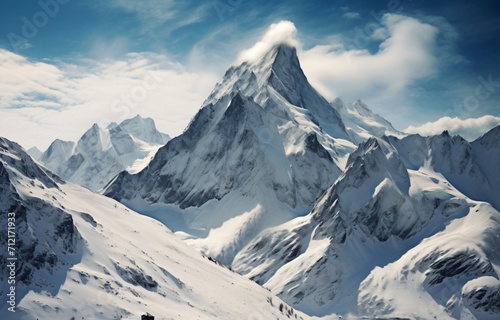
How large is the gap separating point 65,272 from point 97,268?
11.1 metres

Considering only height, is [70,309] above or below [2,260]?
below

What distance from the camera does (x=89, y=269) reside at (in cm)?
13462

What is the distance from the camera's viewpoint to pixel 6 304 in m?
108

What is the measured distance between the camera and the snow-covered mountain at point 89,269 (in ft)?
389

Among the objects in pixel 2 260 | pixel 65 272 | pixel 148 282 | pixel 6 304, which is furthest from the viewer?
pixel 148 282

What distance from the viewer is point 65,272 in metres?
127

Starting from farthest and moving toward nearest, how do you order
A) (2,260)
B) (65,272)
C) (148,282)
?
(148,282)
(65,272)
(2,260)

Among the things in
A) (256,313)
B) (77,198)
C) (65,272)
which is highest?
(77,198)

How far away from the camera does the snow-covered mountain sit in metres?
119

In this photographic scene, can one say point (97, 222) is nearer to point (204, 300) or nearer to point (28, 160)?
point (28, 160)

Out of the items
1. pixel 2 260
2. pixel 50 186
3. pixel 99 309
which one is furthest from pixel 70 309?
pixel 50 186

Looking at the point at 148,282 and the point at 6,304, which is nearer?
the point at 6,304

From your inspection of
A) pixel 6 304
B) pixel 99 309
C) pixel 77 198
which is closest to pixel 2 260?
pixel 6 304

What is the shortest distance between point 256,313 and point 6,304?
8004 centimetres
